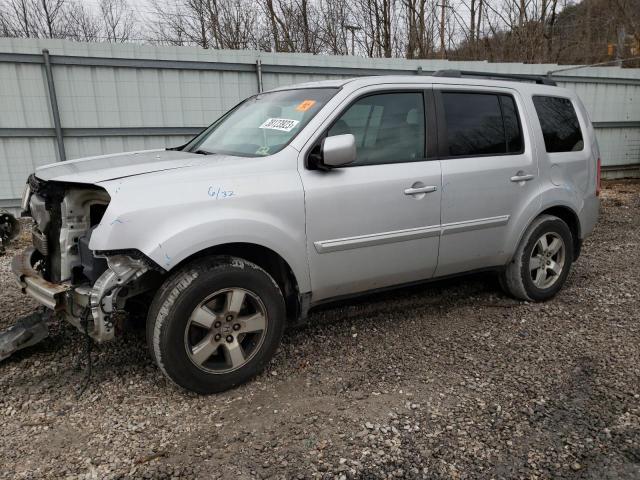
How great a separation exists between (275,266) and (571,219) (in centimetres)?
292

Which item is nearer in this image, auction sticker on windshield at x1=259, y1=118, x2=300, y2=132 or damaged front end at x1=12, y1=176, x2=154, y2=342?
damaged front end at x1=12, y1=176, x2=154, y2=342

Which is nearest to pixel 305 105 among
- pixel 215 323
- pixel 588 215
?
pixel 215 323

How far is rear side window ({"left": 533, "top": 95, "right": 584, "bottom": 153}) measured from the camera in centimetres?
434

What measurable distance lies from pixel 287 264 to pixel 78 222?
1266mm

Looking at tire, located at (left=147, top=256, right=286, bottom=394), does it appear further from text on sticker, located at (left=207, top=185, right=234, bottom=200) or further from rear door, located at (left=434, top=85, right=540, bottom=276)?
rear door, located at (left=434, top=85, right=540, bottom=276)

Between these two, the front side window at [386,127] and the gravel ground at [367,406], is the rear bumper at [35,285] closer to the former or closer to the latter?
the gravel ground at [367,406]

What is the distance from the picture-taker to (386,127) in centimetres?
353

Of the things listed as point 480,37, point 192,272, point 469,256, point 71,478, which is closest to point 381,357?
point 469,256

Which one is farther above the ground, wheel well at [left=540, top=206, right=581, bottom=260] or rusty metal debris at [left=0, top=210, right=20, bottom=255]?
rusty metal debris at [left=0, top=210, right=20, bottom=255]

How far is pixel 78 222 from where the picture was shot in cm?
303

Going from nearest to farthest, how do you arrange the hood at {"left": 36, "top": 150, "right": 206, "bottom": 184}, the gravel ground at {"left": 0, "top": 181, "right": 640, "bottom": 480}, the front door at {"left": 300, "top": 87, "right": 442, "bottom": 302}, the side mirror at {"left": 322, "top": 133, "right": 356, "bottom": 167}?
the gravel ground at {"left": 0, "top": 181, "right": 640, "bottom": 480} → the hood at {"left": 36, "top": 150, "right": 206, "bottom": 184} → the side mirror at {"left": 322, "top": 133, "right": 356, "bottom": 167} → the front door at {"left": 300, "top": 87, "right": 442, "bottom": 302}

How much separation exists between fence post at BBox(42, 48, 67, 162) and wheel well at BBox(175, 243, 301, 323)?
601 centimetres

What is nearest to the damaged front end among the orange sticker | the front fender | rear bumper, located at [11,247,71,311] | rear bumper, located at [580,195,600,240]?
rear bumper, located at [11,247,71,311]

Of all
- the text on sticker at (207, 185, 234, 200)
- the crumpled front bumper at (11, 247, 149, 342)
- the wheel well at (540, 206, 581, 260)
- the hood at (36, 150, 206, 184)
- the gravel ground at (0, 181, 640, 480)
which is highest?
the hood at (36, 150, 206, 184)
